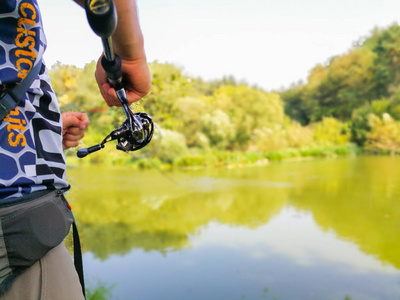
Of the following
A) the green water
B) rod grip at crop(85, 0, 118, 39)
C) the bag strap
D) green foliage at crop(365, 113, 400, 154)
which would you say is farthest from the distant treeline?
rod grip at crop(85, 0, 118, 39)

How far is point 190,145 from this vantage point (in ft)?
32.9

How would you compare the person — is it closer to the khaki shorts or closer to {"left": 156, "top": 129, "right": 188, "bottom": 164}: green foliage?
the khaki shorts

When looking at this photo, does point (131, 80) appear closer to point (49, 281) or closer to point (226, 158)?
point (49, 281)

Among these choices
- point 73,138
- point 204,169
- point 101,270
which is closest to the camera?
point 73,138

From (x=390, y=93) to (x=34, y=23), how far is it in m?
10.4

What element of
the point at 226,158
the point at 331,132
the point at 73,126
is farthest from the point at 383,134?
the point at 73,126

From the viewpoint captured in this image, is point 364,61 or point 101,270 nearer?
point 101,270

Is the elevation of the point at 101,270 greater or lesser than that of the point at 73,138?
lesser

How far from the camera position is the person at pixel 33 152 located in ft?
1.54

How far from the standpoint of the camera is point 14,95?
475 mm

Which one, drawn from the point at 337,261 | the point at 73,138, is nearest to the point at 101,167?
the point at 337,261

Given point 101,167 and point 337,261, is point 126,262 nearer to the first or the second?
point 337,261

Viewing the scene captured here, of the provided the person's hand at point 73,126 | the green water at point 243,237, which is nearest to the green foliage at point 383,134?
the green water at point 243,237

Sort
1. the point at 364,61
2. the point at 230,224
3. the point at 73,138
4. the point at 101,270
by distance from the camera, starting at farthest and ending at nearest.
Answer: the point at 364,61
the point at 230,224
the point at 101,270
the point at 73,138
